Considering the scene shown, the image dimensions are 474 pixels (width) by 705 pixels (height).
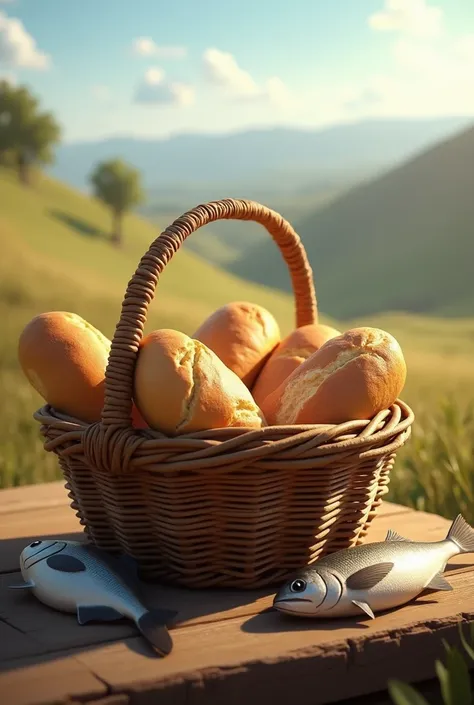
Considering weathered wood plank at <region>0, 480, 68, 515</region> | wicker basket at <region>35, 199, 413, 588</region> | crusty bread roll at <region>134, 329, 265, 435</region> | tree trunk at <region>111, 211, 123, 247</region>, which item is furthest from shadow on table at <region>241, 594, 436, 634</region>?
tree trunk at <region>111, 211, 123, 247</region>

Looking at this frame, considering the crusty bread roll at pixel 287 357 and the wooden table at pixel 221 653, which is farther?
the crusty bread roll at pixel 287 357

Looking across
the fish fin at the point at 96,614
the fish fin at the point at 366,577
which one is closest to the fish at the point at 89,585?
the fish fin at the point at 96,614

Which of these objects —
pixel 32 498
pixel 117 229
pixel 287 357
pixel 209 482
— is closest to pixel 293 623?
pixel 209 482

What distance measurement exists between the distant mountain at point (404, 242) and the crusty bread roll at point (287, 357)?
27.9 metres

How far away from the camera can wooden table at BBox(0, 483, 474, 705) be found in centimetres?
133

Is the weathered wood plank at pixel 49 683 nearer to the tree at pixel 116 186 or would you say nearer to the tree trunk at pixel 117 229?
the tree trunk at pixel 117 229

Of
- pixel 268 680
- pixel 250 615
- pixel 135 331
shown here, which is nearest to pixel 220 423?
pixel 135 331

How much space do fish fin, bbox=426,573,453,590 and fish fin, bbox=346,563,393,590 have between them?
6.3 inches

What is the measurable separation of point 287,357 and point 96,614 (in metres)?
0.74

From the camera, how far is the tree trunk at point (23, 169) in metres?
35.1

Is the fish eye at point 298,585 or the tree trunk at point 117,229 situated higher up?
the fish eye at point 298,585

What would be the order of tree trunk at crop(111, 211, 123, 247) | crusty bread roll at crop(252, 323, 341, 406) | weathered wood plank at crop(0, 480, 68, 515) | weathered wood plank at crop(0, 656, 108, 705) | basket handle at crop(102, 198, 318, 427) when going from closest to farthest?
1. weathered wood plank at crop(0, 656, 108, 705)
2. basket handle at crop(102, 198, 318, 427)
3. crusty bread roll at crop(252, 323, 341, 406)
4. weathered wood plank at crop(0, 480, 68, 515)
5. tree trunk at crop(111, 211, 123, 247)

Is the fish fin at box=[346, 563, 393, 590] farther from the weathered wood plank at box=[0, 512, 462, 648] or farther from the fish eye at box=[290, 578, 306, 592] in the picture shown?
the weathered wood plank at box=[0, 512, 462, 648]

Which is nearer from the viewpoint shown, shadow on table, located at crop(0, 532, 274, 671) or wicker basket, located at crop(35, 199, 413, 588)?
shadow on table, located at crop(0, 532, 274, 671)
